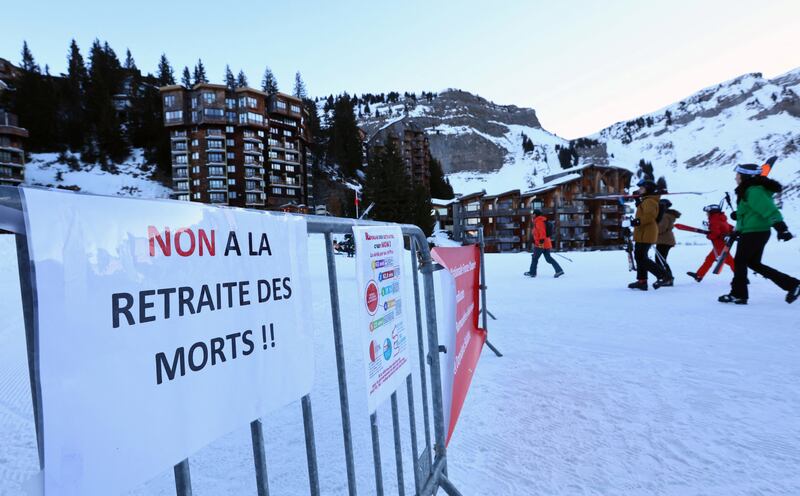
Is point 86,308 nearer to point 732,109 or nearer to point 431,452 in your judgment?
point 431,452

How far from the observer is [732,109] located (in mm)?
171000

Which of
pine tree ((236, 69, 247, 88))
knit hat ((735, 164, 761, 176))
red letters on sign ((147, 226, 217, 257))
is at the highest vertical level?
pine tree ((236, 69, 247, 88))

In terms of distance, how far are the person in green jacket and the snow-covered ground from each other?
110cm

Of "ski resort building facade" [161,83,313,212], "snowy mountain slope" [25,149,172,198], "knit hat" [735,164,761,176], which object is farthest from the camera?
"snowy mountain slope" [25,149,172,198]

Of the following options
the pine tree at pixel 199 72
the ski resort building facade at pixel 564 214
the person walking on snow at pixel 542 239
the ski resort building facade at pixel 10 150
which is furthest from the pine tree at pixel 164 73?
the person walking on snow at pixel 542 239

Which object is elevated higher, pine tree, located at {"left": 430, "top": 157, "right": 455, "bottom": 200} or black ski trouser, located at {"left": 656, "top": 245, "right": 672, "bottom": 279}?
pine tree, located at {"left": 430, "top": 157, "right": 455, "bottom": 200}

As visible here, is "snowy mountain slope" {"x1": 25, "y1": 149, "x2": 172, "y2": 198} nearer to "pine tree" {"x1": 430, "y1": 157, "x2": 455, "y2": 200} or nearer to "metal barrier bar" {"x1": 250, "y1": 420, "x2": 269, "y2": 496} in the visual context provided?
"pine tree" {"x1": 430, "y1": 157, "x2": 455, "y2": 200}

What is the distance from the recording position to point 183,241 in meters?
0.99

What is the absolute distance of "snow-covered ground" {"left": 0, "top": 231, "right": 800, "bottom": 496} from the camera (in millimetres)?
2127

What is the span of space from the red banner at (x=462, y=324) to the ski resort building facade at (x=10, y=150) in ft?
241

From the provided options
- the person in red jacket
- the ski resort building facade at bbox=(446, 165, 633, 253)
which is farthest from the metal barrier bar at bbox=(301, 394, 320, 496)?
the ski resort building facade at bbox=(446, 165, 633, 253)

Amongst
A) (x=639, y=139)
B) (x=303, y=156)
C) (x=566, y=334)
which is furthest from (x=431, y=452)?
(x=639, y=139)

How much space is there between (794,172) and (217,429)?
465 feet

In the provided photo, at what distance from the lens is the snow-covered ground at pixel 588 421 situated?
2.13 m
